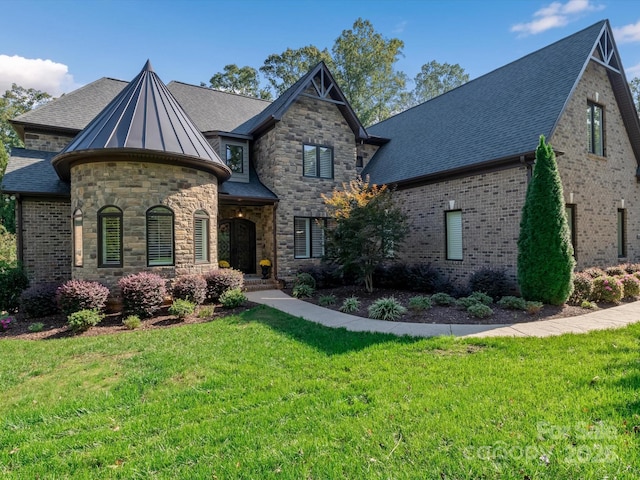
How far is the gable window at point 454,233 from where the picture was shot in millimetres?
11812

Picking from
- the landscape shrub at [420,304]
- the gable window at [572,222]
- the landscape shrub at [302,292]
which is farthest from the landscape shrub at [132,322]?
the gable window at [572,222]

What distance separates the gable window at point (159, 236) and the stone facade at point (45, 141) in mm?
7029

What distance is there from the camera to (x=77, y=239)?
9664 millimetres

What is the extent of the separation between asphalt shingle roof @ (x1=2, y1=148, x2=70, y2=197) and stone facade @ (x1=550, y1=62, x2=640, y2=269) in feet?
52.4

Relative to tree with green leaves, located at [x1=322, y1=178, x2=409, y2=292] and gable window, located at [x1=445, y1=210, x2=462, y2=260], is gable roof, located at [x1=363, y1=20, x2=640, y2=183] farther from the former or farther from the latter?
tree with green leaves, located at [x1=322, y1=178, x2=409, y2=292]

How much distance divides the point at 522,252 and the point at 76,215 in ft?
40.1

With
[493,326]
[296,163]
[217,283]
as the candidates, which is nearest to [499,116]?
[296,163]

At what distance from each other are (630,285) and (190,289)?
1236 centimetres

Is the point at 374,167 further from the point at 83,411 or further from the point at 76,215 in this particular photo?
the point at 83,411

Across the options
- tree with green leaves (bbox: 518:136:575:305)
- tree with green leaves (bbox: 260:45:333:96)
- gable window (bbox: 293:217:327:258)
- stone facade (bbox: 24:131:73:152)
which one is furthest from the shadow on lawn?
tree with green leaves (bbox: 260:45:333:96)

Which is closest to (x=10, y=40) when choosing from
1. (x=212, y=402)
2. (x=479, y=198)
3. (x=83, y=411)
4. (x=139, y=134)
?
(x=139, y=134)

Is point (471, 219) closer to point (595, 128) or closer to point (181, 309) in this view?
point (595, 128)

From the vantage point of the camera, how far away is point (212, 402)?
406 centimetres

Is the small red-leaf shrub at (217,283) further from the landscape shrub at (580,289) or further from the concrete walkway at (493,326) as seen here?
the landscape shrub at (580,289)
